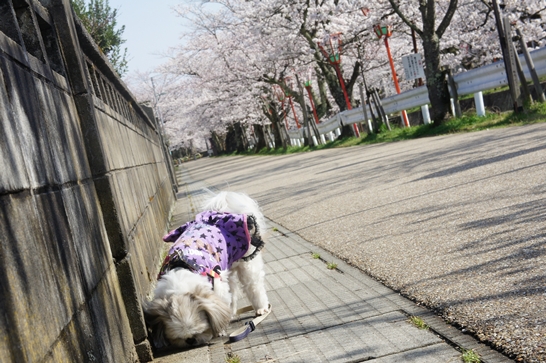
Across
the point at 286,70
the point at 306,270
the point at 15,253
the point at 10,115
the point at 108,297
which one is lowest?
the point at 306,270

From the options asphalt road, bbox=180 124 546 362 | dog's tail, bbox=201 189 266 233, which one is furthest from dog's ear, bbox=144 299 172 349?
asphalt road, bbox=180 124 546 362

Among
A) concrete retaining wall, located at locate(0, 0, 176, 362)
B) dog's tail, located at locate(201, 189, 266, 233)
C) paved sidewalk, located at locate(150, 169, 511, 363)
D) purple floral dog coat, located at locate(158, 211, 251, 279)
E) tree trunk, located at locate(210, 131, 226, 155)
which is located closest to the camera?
concrete retaining wall, located at locate(0, 0, 176, 362)

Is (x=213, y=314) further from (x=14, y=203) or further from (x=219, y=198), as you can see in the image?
(x=14, y=203)

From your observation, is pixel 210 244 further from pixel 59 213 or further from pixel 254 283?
pixel 59 213

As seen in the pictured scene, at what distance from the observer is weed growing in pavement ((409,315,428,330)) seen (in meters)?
3.25

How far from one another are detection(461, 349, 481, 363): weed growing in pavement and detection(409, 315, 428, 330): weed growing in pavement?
47 cm

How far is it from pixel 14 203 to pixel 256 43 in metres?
31.4

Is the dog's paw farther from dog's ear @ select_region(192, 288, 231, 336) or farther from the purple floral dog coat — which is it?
dog's ear @ select_region(192, 288, 231, 336)

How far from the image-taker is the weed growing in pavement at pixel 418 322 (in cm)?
325

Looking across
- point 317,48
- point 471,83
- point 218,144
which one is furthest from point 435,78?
point 218,144

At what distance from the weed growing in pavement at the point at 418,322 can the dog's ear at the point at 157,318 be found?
129cm

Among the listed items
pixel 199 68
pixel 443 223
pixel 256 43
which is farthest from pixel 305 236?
pixel 199 68

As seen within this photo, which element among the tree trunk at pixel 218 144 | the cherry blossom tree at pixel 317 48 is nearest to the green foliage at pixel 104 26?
the cherry blossom tree at pixel 317 48

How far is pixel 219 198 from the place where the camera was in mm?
4836
